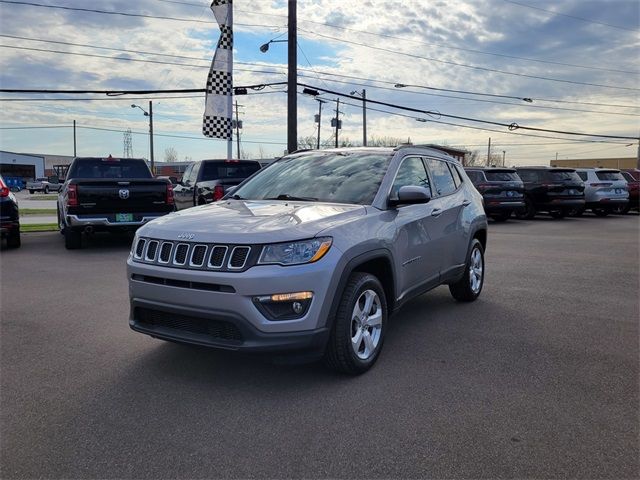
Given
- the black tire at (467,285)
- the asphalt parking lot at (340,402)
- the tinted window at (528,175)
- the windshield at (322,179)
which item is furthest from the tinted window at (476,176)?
the windshield at (322,179)

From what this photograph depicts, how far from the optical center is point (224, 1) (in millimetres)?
18531

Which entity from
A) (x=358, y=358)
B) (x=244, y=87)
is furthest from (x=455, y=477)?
(x=244, y=87)

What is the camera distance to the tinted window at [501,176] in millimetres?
18192

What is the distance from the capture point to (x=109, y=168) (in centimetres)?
1209

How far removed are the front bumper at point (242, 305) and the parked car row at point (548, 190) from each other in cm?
1519

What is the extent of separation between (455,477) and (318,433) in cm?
82

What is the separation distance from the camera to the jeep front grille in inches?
137

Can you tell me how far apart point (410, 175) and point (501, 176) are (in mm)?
14311

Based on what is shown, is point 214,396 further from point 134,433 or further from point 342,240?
point 342,240

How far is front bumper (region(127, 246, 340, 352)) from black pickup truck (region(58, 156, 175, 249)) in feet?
23.2

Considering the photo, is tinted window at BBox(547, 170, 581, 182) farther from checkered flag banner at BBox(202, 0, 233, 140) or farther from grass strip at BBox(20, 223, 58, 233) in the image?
grass strip at BBox(20, 223, 58, 233)

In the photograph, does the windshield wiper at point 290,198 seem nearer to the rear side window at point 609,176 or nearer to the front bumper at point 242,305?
the front bumper at point 242,305

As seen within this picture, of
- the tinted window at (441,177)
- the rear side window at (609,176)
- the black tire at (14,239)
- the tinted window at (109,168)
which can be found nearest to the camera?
the tinted window at (441,177)

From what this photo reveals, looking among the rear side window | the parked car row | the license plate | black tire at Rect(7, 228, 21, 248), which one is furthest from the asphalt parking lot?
the rear side window
